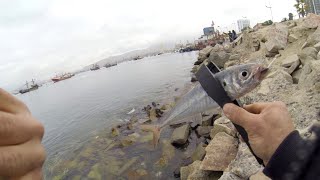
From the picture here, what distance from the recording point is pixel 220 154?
8.93m

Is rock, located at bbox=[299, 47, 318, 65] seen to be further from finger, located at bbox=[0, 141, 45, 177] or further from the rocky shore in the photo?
finger, located at bbox=[0, 141, 45, 177]

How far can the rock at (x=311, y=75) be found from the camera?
764 centimetres

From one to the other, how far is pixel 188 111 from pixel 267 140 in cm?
187

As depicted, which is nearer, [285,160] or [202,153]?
[285,160]

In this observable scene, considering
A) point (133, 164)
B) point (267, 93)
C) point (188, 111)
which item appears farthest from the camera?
point (133, 164)

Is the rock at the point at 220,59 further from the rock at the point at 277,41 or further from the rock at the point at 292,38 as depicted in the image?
the rock at the point at 292,38

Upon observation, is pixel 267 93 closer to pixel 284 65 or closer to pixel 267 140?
pixel 284 65

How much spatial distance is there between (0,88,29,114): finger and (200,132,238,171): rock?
814 centimetres

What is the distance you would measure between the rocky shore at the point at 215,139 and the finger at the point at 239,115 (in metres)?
2.68

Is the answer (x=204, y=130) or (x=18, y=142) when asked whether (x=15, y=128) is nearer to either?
(x=18, y=142)

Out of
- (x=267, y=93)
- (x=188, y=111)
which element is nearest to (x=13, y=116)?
(x=188, y=111)

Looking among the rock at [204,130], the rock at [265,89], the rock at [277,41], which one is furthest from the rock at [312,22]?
the rock at [265,89]

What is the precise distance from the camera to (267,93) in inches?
352

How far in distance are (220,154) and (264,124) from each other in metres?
6.99
